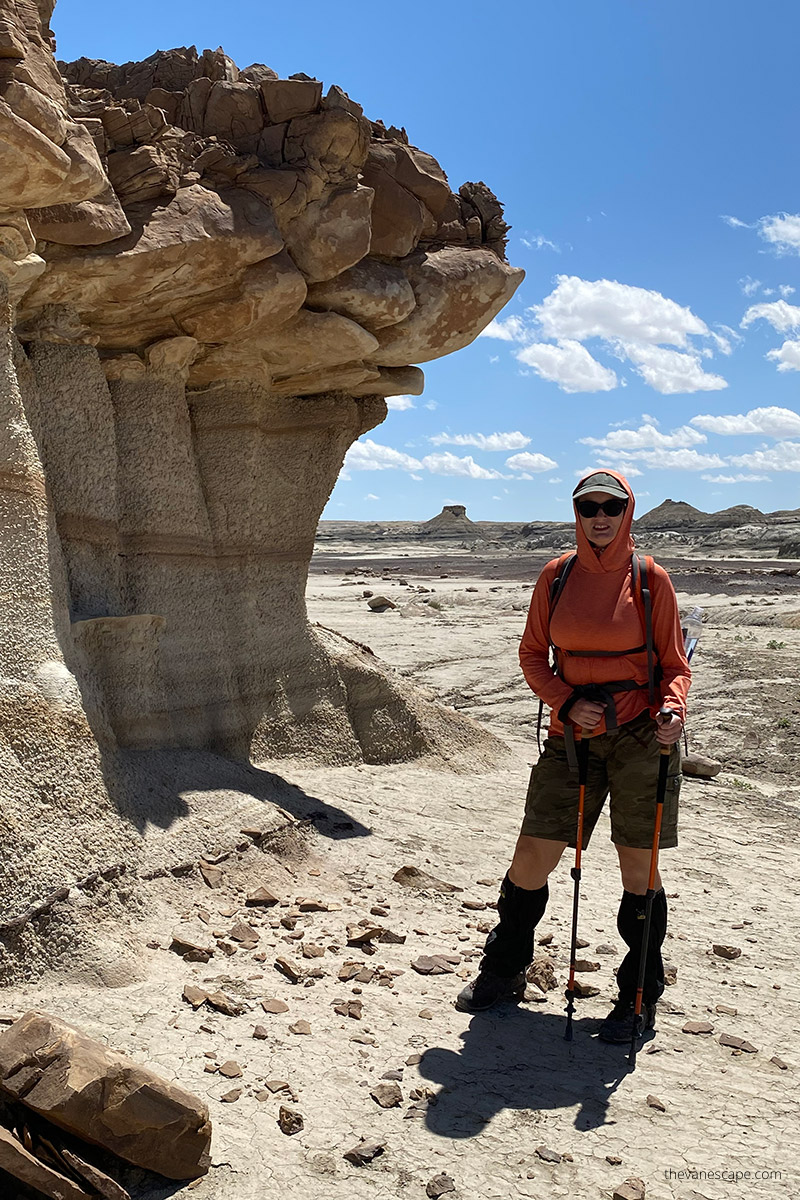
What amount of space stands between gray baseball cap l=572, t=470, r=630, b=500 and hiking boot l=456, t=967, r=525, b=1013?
190cm

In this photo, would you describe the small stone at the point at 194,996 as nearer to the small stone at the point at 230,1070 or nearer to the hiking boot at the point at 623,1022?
the small stone at the point at 230,1070

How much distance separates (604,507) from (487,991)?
193cm

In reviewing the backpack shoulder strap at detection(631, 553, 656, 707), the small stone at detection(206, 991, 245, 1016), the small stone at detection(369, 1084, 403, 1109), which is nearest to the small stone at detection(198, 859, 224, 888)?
the small stone at detection(206, 991, 245, 1016)

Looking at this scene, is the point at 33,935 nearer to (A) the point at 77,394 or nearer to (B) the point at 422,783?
(A) the point at 77,394

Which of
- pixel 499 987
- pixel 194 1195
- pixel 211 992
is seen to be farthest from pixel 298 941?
pixel 194 1195

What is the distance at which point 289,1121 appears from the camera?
122 inches

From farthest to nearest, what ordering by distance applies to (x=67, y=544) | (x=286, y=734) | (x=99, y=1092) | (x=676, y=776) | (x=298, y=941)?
(x=286, y=734), (x=67, y=544), (x=298, y=941), (x=676, y=776), (x=99, y=1092)

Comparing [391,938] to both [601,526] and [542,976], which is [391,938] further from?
[601,526]

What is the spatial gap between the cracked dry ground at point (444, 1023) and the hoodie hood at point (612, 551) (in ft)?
5.74

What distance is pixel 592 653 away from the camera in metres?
3.73

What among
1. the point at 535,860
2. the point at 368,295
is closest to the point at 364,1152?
the point at 535,860

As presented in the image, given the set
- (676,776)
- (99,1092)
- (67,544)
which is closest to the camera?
(99,1092)

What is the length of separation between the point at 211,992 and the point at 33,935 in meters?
0.70

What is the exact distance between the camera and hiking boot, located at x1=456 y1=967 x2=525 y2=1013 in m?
3.95
